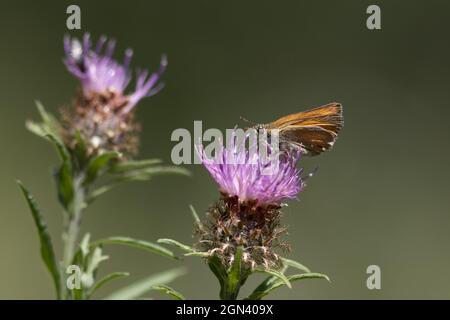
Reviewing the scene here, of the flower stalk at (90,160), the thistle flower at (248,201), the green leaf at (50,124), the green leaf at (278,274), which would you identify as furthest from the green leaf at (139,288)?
the green leaf at (50,124)

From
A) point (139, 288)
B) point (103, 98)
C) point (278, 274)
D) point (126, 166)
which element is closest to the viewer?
point (278, 274)

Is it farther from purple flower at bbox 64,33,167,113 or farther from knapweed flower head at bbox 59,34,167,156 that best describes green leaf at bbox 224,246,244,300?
purple flower at bbox 64,33,167,113

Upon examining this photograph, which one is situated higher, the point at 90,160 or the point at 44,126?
the point at 44,126

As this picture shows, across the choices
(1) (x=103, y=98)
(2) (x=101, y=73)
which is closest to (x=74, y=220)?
(1) (x=103, y=98)

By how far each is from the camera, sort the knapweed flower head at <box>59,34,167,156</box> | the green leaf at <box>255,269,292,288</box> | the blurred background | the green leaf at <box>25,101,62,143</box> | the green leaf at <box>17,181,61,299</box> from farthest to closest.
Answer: the blurred background < the knapweed flower head at <box>59,34,167,156</box> < the green leaf at <box>25,101,62,143</box> < the green leaf at <box>17,181,61,299</box> < the green leaf at <box>255,269,292,288</box>

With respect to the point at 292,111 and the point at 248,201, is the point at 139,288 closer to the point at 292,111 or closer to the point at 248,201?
the point at 248,201
